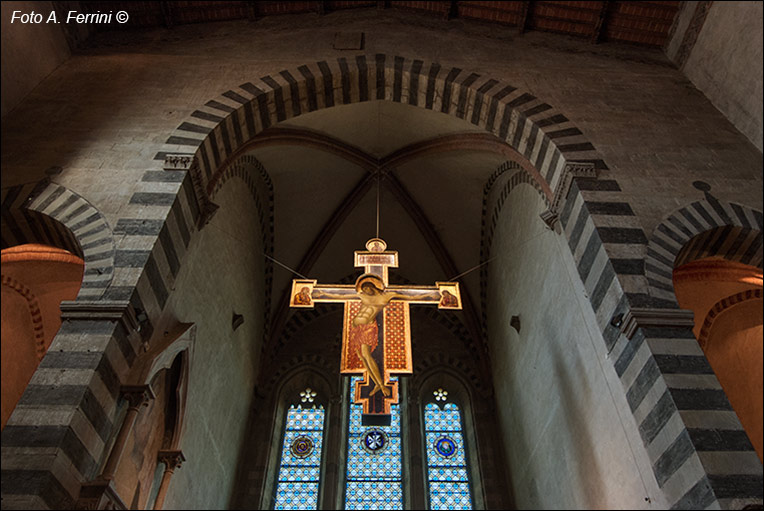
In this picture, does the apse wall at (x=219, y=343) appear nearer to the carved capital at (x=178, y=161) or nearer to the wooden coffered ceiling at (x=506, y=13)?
the carved capital at (x=178, y=161)

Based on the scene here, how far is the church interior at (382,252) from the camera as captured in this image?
510cm

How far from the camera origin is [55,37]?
8117 mm

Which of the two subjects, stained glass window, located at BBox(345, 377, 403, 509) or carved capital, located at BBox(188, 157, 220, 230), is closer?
carved capital, located at BBox(188, 157, 220, 230)

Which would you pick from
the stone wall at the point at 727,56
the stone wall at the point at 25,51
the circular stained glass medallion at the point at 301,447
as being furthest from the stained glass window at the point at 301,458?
the stone wall at the point at 727,56

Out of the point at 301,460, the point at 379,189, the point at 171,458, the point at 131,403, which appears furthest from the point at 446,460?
the point at 131,403

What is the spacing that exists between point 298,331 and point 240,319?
298 centimetres

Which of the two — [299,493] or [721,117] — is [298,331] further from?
A: [721,117]

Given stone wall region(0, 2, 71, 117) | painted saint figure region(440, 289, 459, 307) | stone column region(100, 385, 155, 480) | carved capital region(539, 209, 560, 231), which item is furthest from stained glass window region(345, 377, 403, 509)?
stone wall region(0, 2, 71, 117)

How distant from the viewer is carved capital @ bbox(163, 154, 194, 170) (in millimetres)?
6602

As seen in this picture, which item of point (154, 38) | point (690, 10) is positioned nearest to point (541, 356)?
point (690, 10)

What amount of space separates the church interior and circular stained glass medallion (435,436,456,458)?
115 millimetres

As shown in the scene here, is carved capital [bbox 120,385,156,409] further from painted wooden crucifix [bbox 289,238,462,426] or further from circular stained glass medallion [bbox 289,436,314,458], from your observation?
circular stained glass medallion [bbox 289,436,314,458]

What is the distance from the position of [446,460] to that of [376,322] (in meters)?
4.63

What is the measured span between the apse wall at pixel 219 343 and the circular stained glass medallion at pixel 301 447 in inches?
38.3
